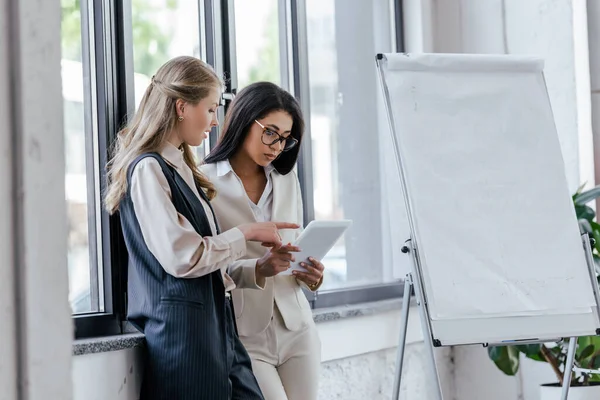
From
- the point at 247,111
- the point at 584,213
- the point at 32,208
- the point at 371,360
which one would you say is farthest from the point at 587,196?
the point at 32,208

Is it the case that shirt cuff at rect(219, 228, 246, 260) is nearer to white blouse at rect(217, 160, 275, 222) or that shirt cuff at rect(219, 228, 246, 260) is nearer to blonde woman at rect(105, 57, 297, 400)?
blonde woman at rect(105, 57, 297, 400)

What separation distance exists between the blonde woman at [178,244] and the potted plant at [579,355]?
156 cm

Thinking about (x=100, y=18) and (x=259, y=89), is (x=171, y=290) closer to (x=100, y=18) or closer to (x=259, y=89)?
(x=259, y=89)

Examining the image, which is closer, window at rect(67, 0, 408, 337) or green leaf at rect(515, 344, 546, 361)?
window at rect(67, 0, 408, 337)

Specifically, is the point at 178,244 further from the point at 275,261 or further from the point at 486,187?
the point at 486,187

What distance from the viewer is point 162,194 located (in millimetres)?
1656

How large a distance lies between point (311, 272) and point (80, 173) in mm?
637

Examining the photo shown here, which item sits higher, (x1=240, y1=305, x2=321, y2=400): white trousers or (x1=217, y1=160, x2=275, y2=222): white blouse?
(x1=217, y1=160, x2=275, y2=222): white blouse

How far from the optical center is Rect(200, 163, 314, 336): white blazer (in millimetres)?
1981

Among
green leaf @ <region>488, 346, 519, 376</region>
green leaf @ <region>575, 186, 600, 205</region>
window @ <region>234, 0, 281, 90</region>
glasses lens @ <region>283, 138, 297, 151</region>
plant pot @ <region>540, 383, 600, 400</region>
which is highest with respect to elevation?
window @ <region>234, 0, 281, 90</region>

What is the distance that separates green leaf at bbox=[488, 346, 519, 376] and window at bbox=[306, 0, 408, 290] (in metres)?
0.57

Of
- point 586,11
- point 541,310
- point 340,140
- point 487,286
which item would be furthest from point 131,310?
point 586,11

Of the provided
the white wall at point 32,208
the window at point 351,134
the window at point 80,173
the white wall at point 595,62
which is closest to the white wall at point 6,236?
the white wall at point 32,208

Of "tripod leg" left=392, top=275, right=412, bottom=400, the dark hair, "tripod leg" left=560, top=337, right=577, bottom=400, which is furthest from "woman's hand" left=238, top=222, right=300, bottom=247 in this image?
"tripod leg" left=560, top=337, right=577, bottom=400
